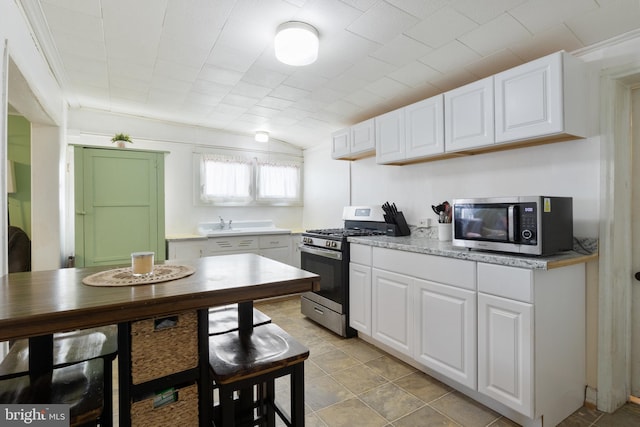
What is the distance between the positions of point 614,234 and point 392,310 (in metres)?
1.48

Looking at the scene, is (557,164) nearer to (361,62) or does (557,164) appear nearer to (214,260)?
(361,62)

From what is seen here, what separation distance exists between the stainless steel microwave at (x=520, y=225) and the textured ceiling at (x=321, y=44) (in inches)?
39.8

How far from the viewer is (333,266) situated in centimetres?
303

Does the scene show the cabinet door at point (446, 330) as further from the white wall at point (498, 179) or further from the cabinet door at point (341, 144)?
the cabinet door at point (341, 144)

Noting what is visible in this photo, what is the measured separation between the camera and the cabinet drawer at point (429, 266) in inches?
77.0

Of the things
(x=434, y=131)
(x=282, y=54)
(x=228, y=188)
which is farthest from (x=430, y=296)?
(x=228, y=188)

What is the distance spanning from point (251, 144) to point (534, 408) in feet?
13.9

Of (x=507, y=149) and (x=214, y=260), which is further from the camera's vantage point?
(x=507, y=149)

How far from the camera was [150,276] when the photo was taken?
1.32m

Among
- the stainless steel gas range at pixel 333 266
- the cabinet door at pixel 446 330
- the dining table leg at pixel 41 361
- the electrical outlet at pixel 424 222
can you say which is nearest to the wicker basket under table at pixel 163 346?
the dining table leg at pixel 41 361

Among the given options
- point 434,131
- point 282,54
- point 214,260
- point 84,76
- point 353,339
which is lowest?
point 353,339

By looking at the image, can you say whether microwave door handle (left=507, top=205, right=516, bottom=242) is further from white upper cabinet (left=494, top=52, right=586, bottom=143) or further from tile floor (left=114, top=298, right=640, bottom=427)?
tile floor (left=114, top=298, right=640, bottom=427)

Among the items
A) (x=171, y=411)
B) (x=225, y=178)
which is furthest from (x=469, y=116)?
(x=225, y=178)

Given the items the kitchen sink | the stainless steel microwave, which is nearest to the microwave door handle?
the stainless steel microwave
